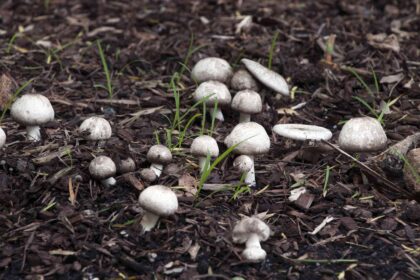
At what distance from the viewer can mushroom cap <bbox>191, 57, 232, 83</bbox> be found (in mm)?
6402

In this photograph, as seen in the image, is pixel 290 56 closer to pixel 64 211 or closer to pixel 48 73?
pixel 48 73

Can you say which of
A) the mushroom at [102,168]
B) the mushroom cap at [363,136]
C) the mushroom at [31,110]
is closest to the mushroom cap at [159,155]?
the mushroom at [102,168]

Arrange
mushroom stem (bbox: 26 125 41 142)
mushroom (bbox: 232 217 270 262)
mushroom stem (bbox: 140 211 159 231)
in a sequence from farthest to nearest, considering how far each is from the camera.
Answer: mushroom stem (bbox: 26 125 41 142) < mushroom stem (bbox: 140 211 159 231) < mushroom (bbox: 232 217 270 262)

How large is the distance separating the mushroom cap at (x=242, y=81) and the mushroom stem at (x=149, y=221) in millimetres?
2355

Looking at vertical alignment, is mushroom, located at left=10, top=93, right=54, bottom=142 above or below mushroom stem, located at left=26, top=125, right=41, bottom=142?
above

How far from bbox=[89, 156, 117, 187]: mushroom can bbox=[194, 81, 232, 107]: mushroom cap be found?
4.81 feet

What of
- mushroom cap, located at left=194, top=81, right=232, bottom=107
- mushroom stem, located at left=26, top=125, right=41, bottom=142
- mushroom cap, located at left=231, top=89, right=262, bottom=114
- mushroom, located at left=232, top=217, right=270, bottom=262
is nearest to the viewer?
mushroom, located at left=232, top=217, right=270, bottom=262

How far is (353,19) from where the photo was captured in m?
8.55

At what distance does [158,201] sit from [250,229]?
660mm

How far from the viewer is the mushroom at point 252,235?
418cm

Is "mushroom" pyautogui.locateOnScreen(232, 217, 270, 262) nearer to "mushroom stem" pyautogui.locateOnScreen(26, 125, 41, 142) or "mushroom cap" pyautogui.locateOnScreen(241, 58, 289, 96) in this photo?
"mushroom stem" pyautogui.locateOnScreen(26, 125, 41, 142)

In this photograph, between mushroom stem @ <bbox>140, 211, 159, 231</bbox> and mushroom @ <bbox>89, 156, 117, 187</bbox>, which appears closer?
mushroom stem @ <bbox>140, 211, 159, 231</bbox>

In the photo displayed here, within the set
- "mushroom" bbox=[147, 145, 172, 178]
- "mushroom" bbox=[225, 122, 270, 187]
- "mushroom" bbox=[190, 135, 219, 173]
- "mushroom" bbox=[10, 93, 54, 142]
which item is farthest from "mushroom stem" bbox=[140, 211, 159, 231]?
"mushroom" bbox=[10, 93, 54, 142]

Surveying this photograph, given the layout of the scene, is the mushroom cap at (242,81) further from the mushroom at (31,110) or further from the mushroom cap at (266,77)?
the mushroom at (31,110)
